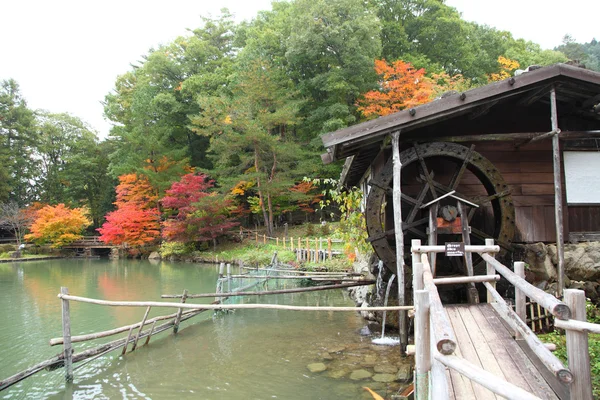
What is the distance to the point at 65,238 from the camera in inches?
1106

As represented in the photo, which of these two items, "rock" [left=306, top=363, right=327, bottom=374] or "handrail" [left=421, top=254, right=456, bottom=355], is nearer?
"handrail" [left=421, top=254, right=456, bottom=355]

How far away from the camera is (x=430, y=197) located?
6.95 metres

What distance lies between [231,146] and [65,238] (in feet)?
52.6

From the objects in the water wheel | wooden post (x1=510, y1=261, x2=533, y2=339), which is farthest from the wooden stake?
the water wheel

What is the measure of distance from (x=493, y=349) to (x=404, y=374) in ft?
7.67

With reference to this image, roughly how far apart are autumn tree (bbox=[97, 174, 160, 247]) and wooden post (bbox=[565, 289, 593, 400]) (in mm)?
25655

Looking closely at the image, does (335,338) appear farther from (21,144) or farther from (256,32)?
(21,144)

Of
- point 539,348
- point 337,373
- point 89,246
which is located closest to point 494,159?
point 337,373

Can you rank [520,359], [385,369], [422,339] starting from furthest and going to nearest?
1. [385,369]
2. [520,359]
3. [422,339]

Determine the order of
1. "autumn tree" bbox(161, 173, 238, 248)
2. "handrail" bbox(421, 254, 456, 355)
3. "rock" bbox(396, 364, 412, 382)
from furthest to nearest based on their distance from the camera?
"autumn tree" bbox(161, 173, 238, 248)
"rock" bbox(396, 364, 412, 382)
"handrail" bbox(421, 254, 456, 355)

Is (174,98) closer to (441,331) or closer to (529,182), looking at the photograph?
(529,182)

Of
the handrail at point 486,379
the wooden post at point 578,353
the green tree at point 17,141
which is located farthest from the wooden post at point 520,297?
the green tree at point 17,141

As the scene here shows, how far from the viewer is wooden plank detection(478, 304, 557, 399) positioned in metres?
2.59

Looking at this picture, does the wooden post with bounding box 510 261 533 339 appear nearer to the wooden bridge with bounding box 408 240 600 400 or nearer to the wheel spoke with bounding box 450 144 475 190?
the wooden bridge with bounding box 408 240 600 400
